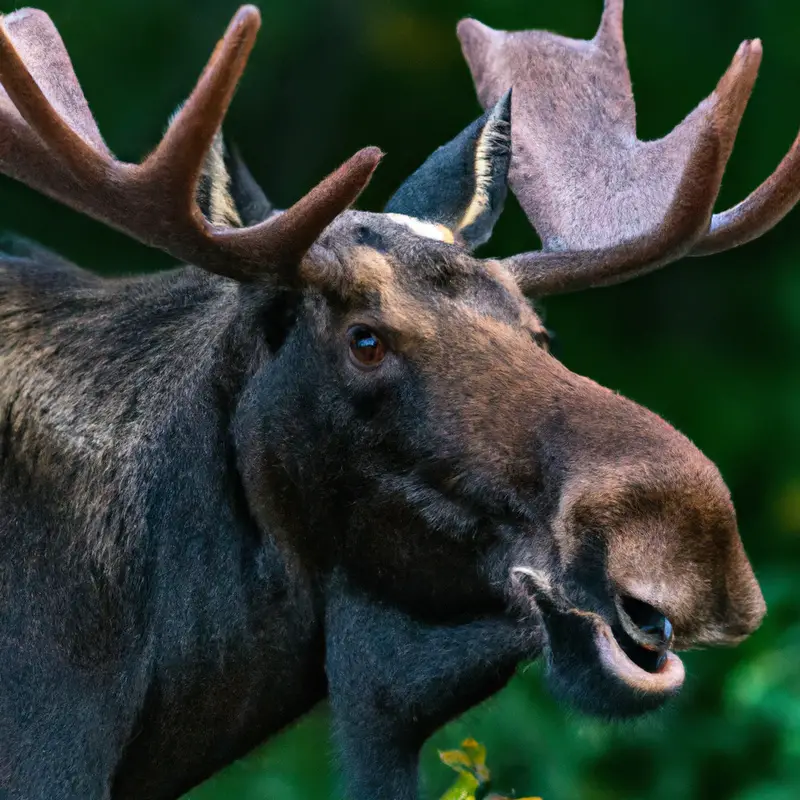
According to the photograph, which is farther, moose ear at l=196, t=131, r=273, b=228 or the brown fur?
moose ear at l=196, t=131, r=273, b=228

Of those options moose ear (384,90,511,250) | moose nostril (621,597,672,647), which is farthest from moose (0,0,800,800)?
moose ear (384,90,511,250)

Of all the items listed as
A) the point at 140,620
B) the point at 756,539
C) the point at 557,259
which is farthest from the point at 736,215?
the point at 756,539

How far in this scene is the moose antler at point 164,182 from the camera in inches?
79.7

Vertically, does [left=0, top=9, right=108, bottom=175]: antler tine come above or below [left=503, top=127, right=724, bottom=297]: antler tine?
above

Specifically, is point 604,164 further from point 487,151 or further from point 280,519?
point 280,519

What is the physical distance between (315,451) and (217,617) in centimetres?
30

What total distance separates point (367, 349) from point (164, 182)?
0.37m

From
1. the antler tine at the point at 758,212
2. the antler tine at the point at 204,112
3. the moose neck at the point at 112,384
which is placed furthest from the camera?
the antler tine at the point at 758,212

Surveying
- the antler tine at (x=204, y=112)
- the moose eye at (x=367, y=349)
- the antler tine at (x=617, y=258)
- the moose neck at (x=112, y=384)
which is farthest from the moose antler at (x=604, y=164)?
the antler tine at (x=204, y=112)

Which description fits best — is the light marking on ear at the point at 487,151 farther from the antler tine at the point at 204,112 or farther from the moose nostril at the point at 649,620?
the moose nostril at the point at 649,620

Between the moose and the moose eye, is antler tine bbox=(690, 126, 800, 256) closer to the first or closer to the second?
the moose

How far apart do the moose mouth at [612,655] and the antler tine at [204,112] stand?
2.39 feet

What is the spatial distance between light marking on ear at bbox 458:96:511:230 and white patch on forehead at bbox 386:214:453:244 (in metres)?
0.21

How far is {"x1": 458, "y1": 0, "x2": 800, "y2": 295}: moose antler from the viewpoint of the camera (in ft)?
7.52
